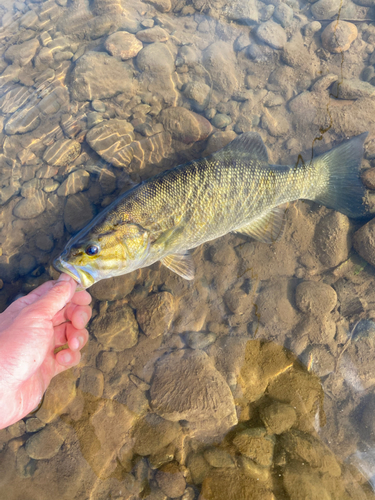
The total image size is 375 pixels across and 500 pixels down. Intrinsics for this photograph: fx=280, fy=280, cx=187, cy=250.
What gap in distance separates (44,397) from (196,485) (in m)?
2.12

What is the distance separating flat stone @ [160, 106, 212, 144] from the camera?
4.42 m

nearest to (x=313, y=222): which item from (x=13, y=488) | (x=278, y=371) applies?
(x=278, y=371)

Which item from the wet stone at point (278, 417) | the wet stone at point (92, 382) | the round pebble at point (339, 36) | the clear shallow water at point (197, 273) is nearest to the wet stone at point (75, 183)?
the clear shallow water at point (197, 273)

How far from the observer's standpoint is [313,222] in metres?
4.21

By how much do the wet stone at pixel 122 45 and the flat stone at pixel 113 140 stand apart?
1425mm

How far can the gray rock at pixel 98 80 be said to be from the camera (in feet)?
15.7

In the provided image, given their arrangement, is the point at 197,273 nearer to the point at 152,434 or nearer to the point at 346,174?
the point at 152,434

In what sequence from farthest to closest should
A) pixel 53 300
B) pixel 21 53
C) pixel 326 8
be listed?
pixel 21 53 < pixel 326 8 < pixel 53 300

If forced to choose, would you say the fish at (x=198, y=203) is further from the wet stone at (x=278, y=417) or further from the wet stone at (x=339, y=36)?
the wet stone at (x=339, y=36)

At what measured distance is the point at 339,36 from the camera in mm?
4832

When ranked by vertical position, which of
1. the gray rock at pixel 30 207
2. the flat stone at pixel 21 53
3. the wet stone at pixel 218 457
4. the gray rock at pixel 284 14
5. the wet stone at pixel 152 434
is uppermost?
the flat stone at pixel 21 53

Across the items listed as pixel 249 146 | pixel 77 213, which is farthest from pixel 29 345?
pixel 249 146

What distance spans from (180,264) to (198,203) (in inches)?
36.6

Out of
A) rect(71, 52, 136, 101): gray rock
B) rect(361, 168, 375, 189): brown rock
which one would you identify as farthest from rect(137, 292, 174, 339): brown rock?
rect(71, 52, 136, 101): gray rock
